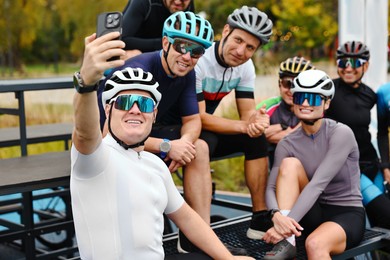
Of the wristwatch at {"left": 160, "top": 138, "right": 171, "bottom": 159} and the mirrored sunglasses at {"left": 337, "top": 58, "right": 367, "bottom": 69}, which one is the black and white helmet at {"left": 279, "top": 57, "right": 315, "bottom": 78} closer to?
the mirrored sunglasses at {"left": 337, "top": 58, "right": 367, "bottom": 69}

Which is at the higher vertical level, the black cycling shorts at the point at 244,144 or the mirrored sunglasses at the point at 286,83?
the mirrored sunglasses at the point at 286,83

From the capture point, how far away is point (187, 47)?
12.9 ft

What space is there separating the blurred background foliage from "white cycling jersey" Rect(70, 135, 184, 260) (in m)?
21.1

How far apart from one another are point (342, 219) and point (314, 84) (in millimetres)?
994

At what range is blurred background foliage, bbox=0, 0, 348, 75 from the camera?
27984 millimetres

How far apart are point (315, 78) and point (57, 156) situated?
6.88 feet

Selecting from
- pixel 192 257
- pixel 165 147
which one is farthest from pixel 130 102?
pixel 165 147

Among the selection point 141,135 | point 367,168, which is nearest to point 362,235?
point 367,168

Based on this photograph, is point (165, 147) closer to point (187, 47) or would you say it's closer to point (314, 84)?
point (187, 47)

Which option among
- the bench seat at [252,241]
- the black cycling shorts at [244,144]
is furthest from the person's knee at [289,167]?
the bench seat at [252,241]

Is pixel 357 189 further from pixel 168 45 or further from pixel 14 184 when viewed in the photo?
pixel 14 184

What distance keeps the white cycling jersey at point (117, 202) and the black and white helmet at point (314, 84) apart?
1770mm

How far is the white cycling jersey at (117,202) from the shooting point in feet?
8.72

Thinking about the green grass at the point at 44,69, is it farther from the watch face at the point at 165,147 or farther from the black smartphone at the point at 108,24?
the black smartphone at the point at 108,24
